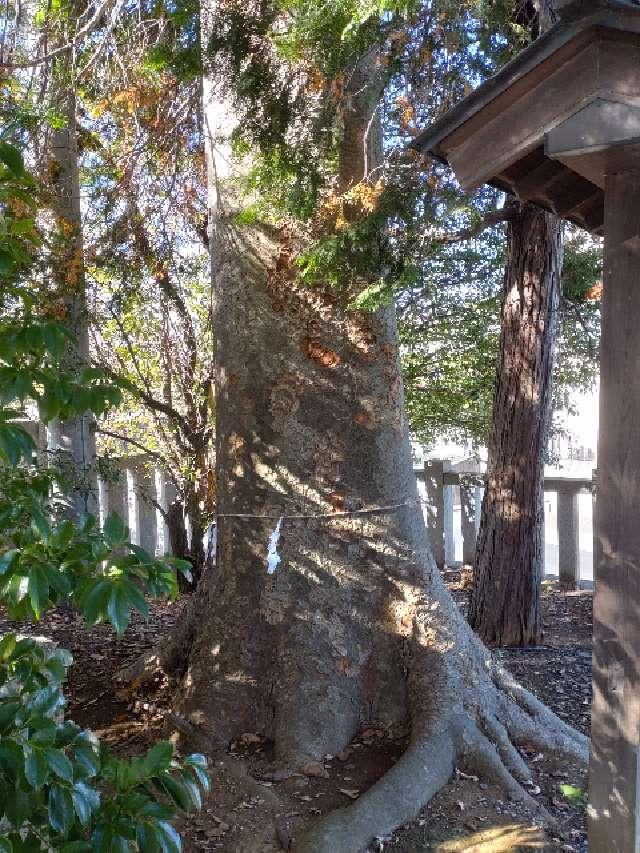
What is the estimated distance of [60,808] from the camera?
1614 millimetres

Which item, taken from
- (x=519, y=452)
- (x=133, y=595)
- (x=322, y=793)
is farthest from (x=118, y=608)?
(x=519, y=452)

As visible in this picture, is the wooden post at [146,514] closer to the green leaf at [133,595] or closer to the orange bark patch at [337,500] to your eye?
the orange bark patch at [337,500]

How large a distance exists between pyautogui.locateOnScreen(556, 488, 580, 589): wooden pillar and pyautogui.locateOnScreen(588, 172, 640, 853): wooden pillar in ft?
16.8

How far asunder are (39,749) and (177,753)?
2.30 m

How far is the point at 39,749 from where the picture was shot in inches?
61.4

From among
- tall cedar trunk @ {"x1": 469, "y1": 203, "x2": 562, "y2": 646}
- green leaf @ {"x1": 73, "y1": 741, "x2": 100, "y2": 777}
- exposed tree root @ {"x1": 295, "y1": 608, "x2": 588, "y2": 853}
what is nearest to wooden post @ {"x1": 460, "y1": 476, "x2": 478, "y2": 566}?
tall cedar trunk @ {"x1": 469, "y1": 203, "x2": 562, "y2": 646}

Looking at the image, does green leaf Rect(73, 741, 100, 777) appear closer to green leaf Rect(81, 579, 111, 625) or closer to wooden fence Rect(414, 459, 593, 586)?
green leaf Rect(81, 579, 111, 625)

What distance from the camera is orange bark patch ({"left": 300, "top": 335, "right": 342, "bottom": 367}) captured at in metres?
3.96

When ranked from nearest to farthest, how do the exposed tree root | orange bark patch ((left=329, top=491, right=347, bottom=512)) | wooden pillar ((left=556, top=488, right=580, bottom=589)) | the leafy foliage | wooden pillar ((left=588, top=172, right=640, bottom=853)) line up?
the leafy foliage, wooden pillar ((left=588, top=172, right=640, bottom=853)), the exposed tree root, orange bark patch ((left=329, top=491, right=347, bottom=512)), wooden pillar ((left=556, top=488, right=580, bottom=589))

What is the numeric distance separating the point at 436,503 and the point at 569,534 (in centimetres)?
147

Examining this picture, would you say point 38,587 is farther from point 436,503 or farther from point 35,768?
point 436,503

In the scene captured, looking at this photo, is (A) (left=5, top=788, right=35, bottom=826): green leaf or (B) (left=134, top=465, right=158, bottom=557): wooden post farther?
(B) (left=134, top=465, right=158, bottom=557): wooden post

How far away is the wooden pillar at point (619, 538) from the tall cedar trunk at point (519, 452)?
3230 millimetres

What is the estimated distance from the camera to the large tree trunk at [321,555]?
3.75 m
